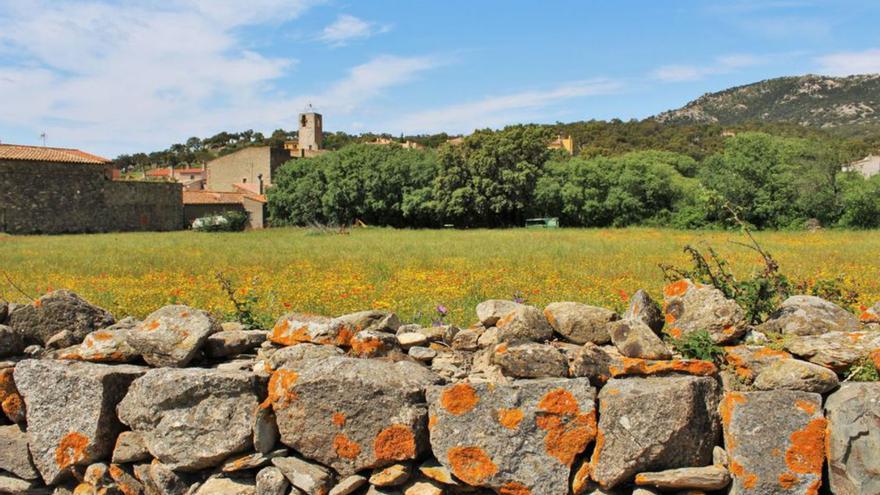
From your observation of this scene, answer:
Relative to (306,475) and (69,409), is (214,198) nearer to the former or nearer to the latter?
(69,409)

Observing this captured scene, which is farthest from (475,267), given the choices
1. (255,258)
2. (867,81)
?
(867,81)

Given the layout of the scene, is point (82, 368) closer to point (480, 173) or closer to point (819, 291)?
point (819, 291)

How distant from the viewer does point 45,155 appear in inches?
1859

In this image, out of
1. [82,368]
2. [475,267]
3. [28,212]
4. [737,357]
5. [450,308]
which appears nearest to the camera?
[737,357]

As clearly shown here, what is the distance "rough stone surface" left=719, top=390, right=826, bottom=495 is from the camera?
3.97 meters

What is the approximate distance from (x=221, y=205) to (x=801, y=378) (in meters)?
60.8

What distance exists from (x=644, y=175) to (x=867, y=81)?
145833 millimetres

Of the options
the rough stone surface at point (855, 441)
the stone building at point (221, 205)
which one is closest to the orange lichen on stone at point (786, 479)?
the rough stone surface at point (855, 441)

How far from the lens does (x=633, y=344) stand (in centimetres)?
463

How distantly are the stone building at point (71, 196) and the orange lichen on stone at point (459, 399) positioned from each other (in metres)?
51.3

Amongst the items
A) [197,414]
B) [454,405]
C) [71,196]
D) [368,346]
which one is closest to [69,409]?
[197,414]

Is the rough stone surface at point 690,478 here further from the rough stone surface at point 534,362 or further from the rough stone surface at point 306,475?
the rough stone surface at point 306,475

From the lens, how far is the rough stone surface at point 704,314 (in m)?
4.74

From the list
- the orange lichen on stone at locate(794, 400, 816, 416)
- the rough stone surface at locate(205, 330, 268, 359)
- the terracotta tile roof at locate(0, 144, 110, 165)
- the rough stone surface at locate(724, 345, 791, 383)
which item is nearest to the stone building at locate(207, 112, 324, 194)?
the terracotta tile roof at locate(0, 144, 110, 165)
